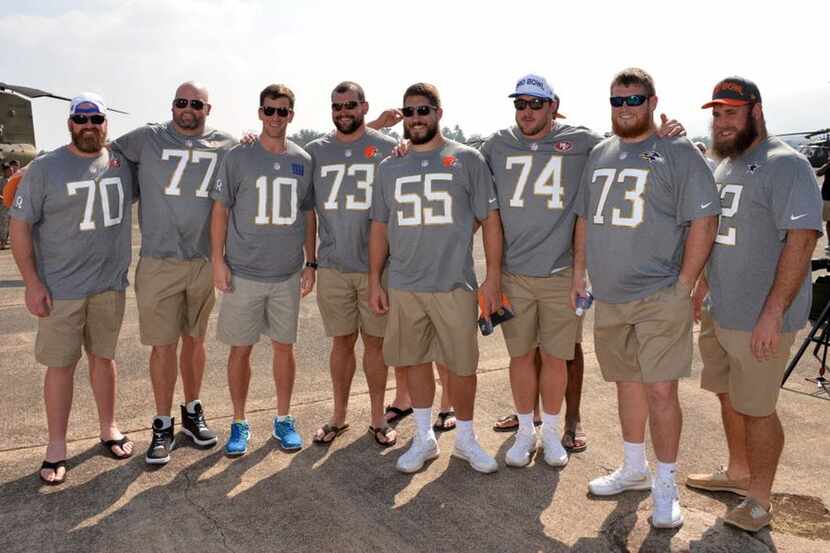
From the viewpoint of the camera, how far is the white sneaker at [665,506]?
3480 millimetres

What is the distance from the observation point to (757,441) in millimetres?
3578

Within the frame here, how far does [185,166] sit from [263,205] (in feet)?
1.87

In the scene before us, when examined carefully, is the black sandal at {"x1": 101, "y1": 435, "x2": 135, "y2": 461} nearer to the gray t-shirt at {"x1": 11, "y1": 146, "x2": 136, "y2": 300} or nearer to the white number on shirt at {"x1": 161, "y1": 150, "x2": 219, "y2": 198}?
the gray t-shirt at {"x1": 11, "y1": 146, "x2": 136, "y2": 300}

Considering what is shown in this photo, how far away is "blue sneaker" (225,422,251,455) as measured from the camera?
4391 millimetres

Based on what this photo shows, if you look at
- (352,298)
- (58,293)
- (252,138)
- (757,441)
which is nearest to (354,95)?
(252,138)

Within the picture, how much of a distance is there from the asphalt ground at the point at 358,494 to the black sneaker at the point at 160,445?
0.20 feet

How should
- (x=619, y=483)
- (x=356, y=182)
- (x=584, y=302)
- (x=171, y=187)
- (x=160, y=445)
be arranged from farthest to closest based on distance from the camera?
1. (x=356, y=182)
2. (x=171, y=187)
3. (x=160, y=445)
4. (x=584, y=302)
5. (x=619, y=483)

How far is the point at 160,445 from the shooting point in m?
4.31

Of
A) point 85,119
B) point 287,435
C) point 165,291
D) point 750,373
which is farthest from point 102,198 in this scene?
point 750,373

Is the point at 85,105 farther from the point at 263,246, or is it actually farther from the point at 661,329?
the point at 661,329

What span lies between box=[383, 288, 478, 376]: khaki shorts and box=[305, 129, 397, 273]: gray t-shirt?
1.58 feet

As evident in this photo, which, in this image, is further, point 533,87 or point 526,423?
point 526,423

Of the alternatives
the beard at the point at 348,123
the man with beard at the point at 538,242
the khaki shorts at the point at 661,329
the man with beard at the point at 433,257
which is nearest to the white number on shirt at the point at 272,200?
the beard at the point at 348,123

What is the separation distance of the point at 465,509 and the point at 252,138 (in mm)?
2650
